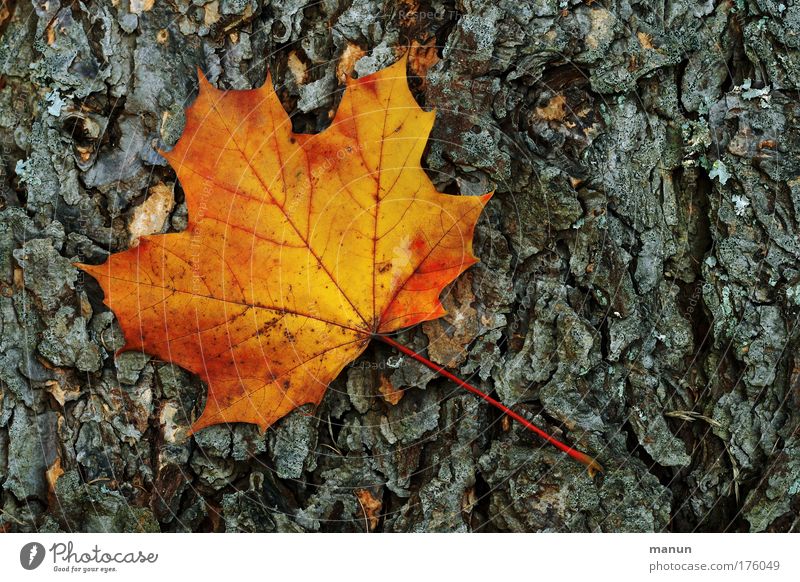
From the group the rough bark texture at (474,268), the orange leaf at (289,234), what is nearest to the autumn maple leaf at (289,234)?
the orange leaf at (289,234)

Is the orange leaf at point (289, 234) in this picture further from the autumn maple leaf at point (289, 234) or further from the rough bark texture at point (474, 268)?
the rough bark texture at point (474, 268)

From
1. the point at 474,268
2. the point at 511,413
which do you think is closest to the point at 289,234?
the point at 474,268

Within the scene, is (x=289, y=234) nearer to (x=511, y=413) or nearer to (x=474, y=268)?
(x=474, y=268)

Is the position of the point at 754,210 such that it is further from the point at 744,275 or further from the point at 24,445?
the point at 24,445

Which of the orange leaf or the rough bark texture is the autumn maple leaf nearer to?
the orange leaf

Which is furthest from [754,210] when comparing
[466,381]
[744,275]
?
[466,381]

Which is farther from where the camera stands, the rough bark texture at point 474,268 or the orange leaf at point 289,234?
the rough bark texture at point 474,268
